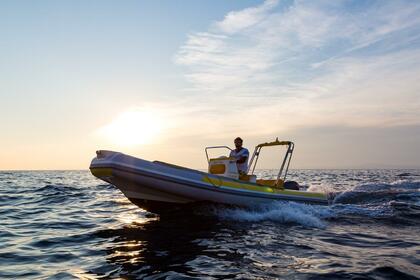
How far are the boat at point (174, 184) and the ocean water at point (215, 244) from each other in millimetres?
386

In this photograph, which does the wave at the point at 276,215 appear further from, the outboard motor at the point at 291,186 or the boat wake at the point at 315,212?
the outboard motor at the point at 291,186

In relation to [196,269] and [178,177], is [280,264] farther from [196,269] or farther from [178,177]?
[178,177]

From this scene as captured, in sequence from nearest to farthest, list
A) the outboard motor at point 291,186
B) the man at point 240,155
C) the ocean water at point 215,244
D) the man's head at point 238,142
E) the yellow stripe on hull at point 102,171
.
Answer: the ocean water at point 215,244, the yellow stripe on hull at point 102,171, the man at point 240,155, the man's head at point 238,142, the outboard motor at point 291,186

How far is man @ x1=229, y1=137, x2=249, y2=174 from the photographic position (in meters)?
11.4

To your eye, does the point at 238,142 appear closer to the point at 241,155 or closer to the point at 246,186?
the point at 241,155

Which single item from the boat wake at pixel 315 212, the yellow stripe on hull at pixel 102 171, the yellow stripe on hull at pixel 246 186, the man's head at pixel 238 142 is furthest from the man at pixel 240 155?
the yellow stripe on hull at pixel 102 171

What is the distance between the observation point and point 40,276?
→ 5.10 metres

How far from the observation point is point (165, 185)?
9.06 m

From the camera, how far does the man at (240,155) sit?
11391 millimetres

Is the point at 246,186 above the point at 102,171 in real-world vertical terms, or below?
below

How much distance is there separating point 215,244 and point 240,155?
4681 millimetres

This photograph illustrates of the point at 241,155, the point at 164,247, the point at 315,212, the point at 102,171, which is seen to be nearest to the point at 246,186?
the point at 241,155

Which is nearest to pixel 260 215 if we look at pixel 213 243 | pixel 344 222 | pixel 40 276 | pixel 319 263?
pixel 344 222

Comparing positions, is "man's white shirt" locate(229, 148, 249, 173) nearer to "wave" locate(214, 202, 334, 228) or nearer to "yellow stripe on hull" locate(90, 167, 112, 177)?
"wave" locate(214, 202, 334, 228)
